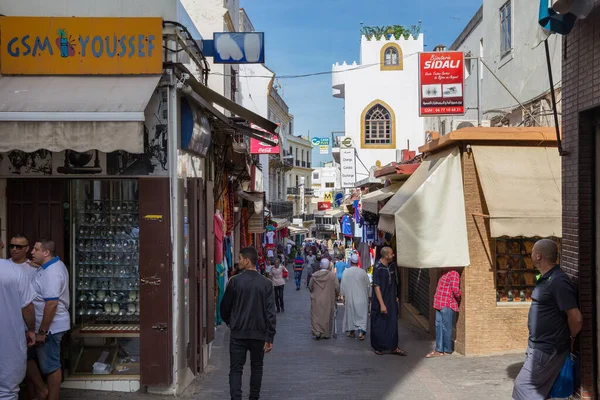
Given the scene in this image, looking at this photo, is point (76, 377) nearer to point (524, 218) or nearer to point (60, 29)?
point (60, 29)

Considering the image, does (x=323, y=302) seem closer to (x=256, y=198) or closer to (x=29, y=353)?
(x=256, y=198)

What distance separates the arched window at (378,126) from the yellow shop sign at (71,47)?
2819 centimetres

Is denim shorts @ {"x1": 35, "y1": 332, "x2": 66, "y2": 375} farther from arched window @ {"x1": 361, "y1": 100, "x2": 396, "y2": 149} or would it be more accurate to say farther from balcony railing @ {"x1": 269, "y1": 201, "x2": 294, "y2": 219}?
balcony railing @ {"x1": 269, "y1": 201, "x2": 294, "y2": 219}

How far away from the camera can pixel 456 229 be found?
9656 mm

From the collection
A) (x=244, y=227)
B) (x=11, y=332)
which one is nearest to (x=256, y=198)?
(x=244, y=227)

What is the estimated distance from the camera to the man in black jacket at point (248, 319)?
646 centimetres

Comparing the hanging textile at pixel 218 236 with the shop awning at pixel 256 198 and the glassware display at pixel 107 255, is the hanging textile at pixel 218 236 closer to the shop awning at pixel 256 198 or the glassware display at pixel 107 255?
the glassware display at pixel 107 255

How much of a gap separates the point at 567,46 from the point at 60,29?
17.9 ft

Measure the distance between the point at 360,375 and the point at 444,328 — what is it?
6.36 ft

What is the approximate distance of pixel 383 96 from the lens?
34.9 meters

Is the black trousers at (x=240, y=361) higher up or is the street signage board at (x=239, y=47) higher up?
the street signage board at (x=239, y=47)

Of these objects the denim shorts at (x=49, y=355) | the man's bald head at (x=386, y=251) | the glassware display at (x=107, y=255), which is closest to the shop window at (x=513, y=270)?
the man's bald head at (x=386, y=251)

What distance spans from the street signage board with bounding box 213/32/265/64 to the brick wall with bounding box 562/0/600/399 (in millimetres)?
3871

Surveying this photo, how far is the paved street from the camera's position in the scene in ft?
24.5
